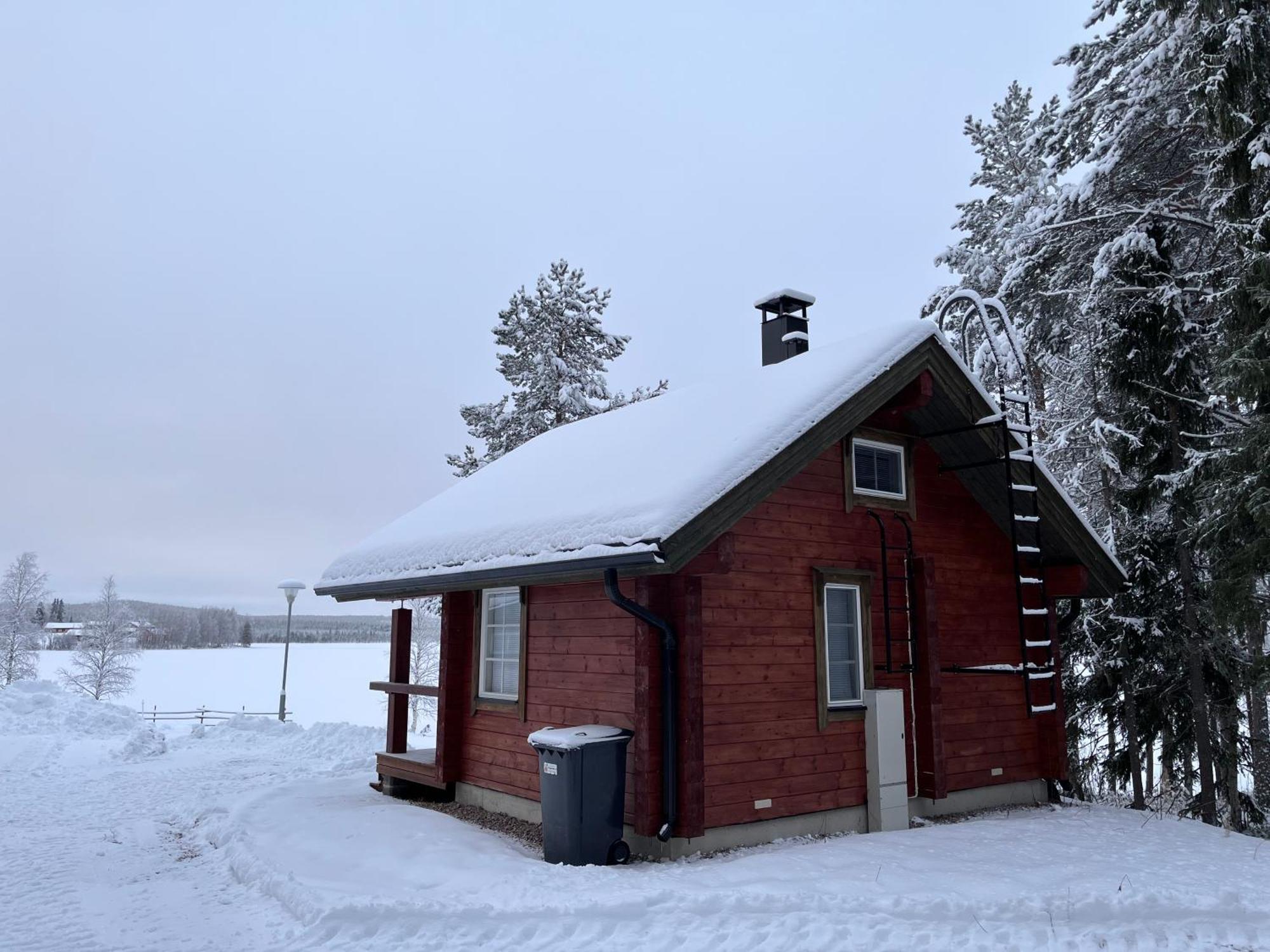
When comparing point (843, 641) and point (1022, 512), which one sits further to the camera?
point (1022, 512)

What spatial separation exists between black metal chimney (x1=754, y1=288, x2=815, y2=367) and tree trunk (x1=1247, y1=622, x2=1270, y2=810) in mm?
6056

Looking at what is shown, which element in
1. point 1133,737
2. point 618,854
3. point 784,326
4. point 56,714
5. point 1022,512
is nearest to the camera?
point 618,854

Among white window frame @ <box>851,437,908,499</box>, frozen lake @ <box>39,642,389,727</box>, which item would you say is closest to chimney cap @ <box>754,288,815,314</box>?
white window frame @ <box>851,437,908,499</box>

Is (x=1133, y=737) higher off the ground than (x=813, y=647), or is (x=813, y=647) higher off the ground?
(x=813, y=647)

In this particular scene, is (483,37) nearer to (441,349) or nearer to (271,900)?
(441,349)

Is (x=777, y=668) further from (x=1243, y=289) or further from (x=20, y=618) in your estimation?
(x=20, y=618)

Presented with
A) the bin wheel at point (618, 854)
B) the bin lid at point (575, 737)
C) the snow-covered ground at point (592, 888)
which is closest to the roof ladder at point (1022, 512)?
the snow-covered ground at point (592, 888)

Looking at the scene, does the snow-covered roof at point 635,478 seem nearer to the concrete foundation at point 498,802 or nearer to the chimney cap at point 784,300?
the chimney cap at point 784,300

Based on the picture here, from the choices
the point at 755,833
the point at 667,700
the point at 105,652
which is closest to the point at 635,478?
the point at 667,700

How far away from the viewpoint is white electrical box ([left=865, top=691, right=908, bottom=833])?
8648 millimetres

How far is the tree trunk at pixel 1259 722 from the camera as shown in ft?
30.0

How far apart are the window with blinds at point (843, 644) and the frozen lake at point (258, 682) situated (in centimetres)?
2423

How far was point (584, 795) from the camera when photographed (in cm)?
709

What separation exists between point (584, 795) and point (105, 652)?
4279 centimetres
